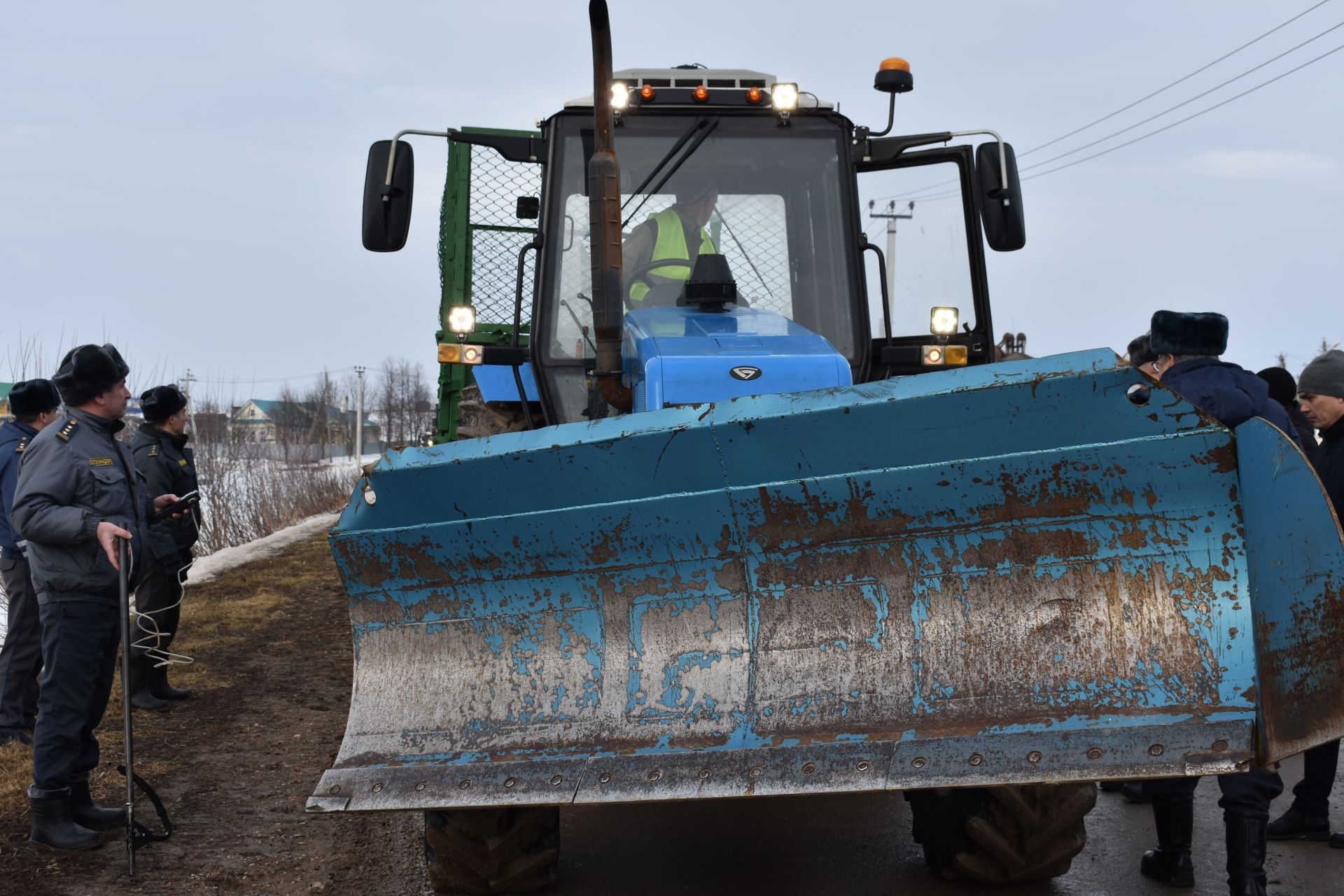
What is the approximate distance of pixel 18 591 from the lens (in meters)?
5.99

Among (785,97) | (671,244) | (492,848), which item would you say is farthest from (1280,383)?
(492,848)

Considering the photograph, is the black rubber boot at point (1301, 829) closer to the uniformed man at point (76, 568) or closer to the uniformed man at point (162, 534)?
the uniformed man at point (76, 568)

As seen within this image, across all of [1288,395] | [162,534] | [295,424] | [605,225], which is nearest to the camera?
[605,225]

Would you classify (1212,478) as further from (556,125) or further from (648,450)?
(556,125)

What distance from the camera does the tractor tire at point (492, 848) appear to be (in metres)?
3.81

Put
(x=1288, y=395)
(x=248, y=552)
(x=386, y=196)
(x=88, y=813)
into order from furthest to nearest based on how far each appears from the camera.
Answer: (x=248, y=552) → (x=1288, y=395) → (x=386, y=196) → (x=88, y=813)

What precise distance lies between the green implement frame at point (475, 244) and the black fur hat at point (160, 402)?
4.93 ft

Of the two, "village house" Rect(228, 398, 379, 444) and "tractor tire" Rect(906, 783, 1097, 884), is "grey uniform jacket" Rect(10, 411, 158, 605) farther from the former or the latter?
"village house" Rect(228, 398, 379, 444)

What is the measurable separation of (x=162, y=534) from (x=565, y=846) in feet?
11.9

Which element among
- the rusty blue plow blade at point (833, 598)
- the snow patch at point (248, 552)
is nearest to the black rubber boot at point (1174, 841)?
the rusty blue plow blade at point (833, 598)

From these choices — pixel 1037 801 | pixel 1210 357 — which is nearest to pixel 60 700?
pixel 1037 801

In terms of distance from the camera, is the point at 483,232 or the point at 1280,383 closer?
the point at 1280,383

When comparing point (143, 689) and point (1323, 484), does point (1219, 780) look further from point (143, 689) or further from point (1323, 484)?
point (143, 689)

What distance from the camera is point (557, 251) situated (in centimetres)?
534
